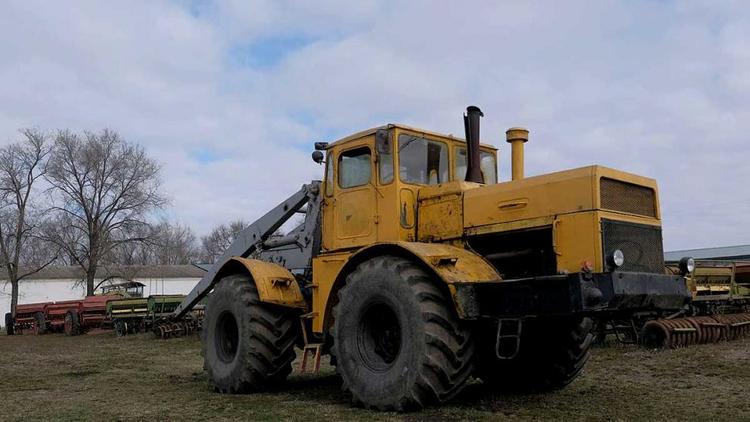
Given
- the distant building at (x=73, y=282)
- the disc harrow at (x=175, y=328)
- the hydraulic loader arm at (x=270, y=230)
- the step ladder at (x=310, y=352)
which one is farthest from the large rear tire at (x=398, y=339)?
the distant building at (x=73, y=282)

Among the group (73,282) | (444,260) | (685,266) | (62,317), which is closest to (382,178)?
(444,260)

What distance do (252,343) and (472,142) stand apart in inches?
151

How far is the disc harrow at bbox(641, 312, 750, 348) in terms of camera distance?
48.1 ft

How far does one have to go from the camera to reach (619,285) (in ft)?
21.3

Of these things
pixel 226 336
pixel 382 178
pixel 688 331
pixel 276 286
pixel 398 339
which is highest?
pixel 382 178

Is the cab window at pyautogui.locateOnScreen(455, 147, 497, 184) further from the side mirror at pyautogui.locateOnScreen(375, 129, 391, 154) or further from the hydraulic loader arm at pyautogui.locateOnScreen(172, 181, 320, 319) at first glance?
the hydraulic loader arm at pyautogui.locateOnScreen(172, 181, 320, 319)

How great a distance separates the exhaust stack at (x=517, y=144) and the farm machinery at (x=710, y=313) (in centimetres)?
480

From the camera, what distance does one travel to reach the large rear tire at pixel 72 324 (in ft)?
92.2

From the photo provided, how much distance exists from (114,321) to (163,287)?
4114 cm

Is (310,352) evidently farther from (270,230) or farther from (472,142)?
(472,142)

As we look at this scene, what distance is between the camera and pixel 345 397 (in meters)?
8.49

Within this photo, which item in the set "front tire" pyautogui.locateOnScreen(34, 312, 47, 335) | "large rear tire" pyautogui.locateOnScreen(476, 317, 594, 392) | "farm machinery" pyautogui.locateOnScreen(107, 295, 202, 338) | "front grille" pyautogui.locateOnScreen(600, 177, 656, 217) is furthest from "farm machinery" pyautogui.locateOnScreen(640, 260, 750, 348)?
"front tire" pyautogui.locateOnScreen(34, 312, 47, 335)

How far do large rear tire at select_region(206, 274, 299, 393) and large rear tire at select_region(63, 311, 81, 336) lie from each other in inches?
820

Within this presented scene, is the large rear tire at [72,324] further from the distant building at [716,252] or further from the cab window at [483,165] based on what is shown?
the distant building at [716,252]
